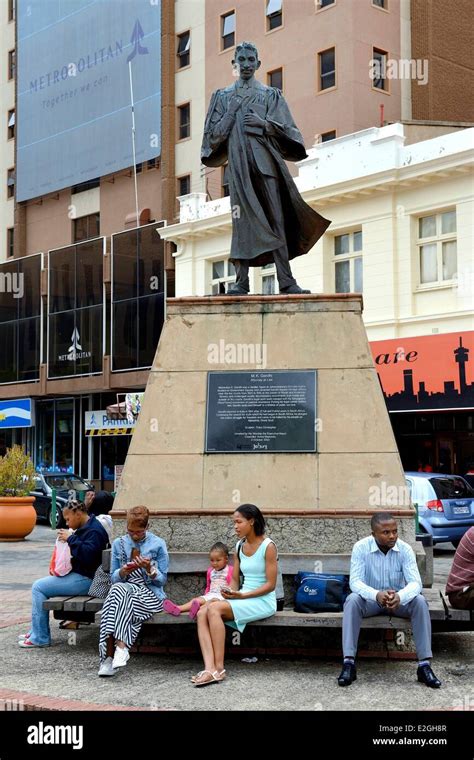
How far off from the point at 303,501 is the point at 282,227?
3014mm

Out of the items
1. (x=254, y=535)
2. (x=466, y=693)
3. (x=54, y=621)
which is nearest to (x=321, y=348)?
(x=254, y=535)

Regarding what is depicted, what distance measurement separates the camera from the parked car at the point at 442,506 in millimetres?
17797

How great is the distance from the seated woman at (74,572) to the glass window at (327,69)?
2491 cm

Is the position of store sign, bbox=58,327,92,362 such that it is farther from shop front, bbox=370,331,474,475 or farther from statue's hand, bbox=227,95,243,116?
statue's hand, bbox=227,95,243,116

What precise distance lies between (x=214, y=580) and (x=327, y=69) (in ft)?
86.4

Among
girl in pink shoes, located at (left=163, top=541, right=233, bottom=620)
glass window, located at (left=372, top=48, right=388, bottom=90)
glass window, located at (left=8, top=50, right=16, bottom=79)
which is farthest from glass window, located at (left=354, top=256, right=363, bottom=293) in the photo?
glass window, located at (left=8, top=50, right=16, bottom=79)

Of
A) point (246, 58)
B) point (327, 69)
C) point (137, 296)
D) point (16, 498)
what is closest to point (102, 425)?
point (137, 296)

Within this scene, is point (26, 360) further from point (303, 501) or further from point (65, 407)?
point (303, 501)

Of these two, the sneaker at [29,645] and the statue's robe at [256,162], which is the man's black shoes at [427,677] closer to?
the sneaker at [29,645]

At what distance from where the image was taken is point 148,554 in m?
7.57

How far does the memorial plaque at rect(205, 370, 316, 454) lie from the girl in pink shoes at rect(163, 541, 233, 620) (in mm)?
1277

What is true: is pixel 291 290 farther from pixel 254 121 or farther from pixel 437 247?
pixel 437 247

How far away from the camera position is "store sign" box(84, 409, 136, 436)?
37.4 metres

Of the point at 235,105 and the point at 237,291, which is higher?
the point at 235,105
